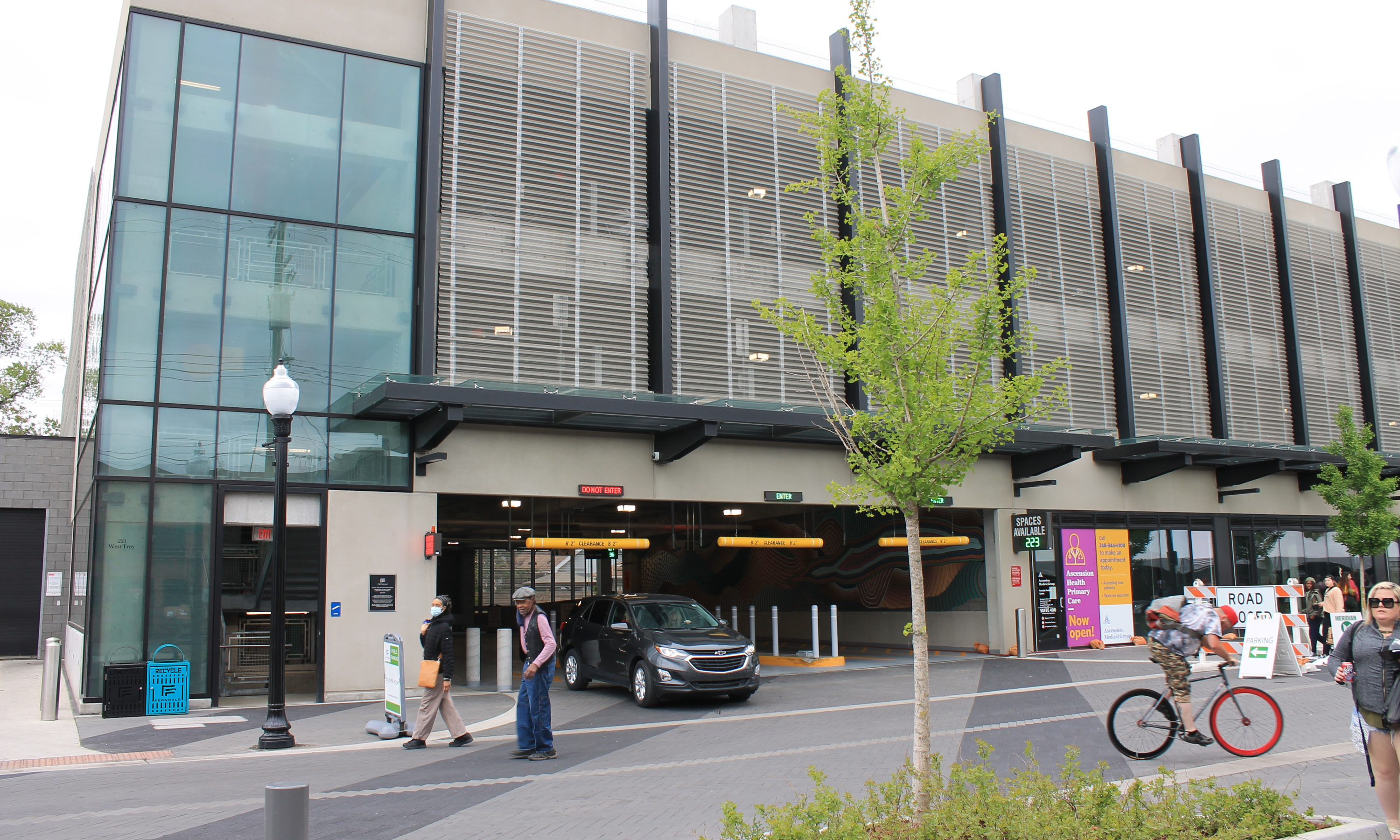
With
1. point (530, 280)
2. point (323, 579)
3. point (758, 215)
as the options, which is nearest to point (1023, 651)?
point (758, 215)

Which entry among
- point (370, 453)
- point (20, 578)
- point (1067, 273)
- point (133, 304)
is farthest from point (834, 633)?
point (20, 578)

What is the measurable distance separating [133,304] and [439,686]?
8.29m

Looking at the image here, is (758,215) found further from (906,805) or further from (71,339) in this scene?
(71,339)

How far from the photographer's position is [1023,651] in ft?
71.2

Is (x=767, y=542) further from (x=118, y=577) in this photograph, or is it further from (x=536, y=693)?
(x=118, y=577)

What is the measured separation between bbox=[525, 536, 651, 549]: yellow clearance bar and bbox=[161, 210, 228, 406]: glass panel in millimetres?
6404

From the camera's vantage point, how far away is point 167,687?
46.6ft

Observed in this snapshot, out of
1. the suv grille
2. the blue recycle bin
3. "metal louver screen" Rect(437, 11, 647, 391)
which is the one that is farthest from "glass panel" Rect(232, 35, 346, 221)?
the suv grille

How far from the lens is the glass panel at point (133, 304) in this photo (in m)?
14.9

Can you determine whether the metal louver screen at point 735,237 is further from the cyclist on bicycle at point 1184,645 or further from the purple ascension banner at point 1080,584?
the cyclist on bicycle at point 1184,645

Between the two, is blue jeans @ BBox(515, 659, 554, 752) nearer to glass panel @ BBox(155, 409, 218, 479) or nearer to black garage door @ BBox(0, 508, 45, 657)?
glass panel @ BBox(155, 409, 218, 479)

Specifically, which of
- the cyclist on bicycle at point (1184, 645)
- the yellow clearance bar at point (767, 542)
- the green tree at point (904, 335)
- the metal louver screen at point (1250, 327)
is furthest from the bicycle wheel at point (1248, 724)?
the metal louver screen at point (1250, 327)

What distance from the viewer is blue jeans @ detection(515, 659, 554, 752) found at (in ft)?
34.8

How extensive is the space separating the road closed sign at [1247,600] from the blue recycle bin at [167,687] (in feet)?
59.4
